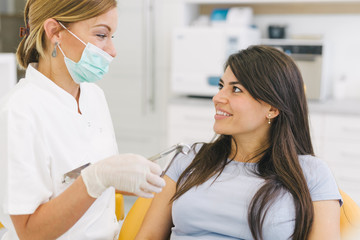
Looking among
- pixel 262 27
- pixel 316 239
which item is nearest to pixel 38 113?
pixel 316 239

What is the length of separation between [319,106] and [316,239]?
6.23 feet

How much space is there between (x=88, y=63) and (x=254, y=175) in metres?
0.67

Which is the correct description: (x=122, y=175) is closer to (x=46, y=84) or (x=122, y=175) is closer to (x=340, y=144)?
(x=46, y=84)

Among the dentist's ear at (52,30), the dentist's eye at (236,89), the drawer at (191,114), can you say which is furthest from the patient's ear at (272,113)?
the drawer at (191,114)

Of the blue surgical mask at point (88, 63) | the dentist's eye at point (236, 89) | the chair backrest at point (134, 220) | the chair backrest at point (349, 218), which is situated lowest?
the chair backrest at point (134, 220)

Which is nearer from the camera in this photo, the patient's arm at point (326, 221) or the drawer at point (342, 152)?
the patient's arm at point (326, 221)

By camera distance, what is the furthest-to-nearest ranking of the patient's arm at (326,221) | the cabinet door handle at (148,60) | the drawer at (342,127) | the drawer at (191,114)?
the cabinet door handle at (148,60) → the drawer at (191,114) → the drawer at (342,127) → the patient's arm at (326,221)

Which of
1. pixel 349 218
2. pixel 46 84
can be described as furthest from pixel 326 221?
pixel 46 84

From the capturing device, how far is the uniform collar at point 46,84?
1252mm

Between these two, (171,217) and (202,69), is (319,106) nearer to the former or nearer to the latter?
(202,69)

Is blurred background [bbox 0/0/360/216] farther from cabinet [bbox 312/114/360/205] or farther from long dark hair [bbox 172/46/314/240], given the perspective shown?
long dark hair [bbox 172/46/314/240]

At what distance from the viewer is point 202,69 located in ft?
10.9

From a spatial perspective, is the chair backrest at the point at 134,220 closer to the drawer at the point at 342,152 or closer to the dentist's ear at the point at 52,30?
the dentist's ear at the point at 52,30

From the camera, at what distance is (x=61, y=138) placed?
4.01 feet
